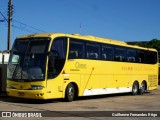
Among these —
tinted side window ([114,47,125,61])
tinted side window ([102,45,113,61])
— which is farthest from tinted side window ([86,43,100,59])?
tinted side window ([114,47,125,61])

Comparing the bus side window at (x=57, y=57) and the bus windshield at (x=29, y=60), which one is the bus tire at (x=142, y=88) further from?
the bus windshield at (x=29, y=60)

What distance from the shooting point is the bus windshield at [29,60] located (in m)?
17.5

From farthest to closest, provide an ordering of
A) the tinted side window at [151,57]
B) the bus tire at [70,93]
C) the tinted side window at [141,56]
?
the tinted side window at [151,57] < the tinted side window at [141,56] < the bus tire at [70,93]

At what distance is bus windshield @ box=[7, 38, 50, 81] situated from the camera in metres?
17.5

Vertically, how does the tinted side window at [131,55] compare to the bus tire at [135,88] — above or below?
above

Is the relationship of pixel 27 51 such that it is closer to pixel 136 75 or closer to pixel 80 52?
pixel 80 52

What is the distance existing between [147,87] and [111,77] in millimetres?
5505

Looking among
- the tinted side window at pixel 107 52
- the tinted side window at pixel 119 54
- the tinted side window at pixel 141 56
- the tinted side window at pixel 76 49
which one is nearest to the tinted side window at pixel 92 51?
the tinted side window at pixel 76 49

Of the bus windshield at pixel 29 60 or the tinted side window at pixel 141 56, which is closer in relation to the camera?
the bus windshield at pixel 29 60

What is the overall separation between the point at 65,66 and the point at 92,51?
110 inches

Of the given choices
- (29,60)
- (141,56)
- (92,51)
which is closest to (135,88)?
(141,56)

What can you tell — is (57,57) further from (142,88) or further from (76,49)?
(142,88)

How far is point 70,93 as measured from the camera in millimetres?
19031

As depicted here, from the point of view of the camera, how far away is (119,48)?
23953 millimetres
